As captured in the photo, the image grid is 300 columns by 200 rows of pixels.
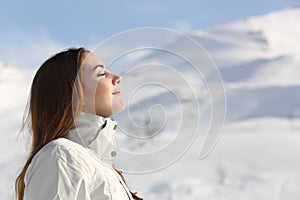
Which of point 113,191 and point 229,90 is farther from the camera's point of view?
point 229,90

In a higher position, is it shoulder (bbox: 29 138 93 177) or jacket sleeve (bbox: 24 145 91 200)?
shoulder (bbox: 29 138 93 177)

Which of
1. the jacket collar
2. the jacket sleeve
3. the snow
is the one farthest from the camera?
the snow

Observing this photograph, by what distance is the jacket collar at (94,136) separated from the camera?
160 centimetres

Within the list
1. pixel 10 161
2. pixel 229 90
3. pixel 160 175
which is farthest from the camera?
pixel 229 90

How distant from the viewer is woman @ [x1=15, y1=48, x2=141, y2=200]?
1460 mm

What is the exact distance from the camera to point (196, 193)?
9.05 metres

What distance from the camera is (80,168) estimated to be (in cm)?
148

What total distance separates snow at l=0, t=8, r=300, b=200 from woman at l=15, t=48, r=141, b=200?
103 mm

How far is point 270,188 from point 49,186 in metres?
8.68

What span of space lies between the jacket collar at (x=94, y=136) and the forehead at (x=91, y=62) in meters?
0.12

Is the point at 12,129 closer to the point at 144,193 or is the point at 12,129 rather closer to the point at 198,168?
the point at 198,168

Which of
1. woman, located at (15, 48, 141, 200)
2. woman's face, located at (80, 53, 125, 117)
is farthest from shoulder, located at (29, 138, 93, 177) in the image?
woman's face, located at (80, 53, 125, 117)

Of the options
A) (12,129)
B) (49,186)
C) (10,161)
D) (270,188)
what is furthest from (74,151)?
(12,129)

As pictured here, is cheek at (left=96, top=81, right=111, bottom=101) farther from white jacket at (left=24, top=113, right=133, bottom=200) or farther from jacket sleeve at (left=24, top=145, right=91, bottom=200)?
jacket sleeve at (left=24, top=145, right=91, bottom=200)
